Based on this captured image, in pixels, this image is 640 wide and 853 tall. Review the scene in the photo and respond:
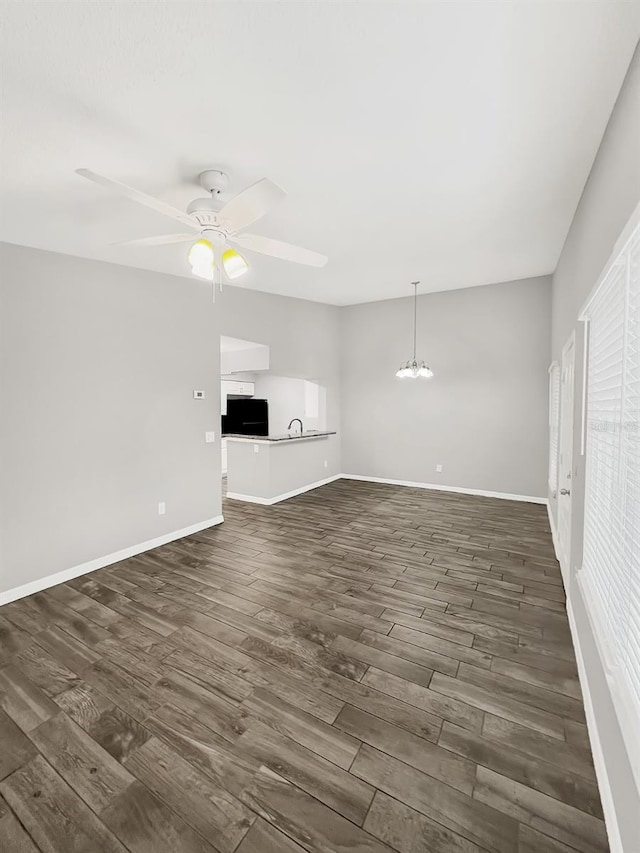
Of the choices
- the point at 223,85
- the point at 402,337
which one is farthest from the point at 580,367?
the point at 402,337

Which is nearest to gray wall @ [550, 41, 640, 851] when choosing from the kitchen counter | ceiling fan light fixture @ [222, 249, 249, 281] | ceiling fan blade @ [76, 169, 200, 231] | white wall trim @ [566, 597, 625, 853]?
white wall trim @ [566, 597, 625, 853]

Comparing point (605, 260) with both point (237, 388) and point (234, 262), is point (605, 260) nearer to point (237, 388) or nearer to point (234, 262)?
point (234, 262)

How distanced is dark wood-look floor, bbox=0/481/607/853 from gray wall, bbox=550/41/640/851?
28 cm

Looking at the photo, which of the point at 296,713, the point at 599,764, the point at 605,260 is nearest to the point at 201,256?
the point at 605,260

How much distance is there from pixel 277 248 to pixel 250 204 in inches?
19.9

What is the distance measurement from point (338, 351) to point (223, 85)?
556 centimetres

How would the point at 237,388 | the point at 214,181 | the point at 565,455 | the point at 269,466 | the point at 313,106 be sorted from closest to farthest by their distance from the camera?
the point at 313,106, the point at 214,181, the point at 565,455, the point at 269,466, the point at 237,388

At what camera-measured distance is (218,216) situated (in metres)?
2.05

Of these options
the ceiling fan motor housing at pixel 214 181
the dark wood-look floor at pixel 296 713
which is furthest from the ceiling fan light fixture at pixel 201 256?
the dark wood-look floor at pixel 296 713

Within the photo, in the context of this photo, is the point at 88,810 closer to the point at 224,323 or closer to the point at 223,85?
the point at 223,85

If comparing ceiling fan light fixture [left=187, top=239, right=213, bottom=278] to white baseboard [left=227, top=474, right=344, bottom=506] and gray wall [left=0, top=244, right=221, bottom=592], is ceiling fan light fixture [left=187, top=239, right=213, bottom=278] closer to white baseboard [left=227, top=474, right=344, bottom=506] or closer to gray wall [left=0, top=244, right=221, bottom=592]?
gray wall [left=0, top=244, right=221, bottom=592]

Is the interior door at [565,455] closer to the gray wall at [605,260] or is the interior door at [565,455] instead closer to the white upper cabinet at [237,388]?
the gray wall at [605,260]

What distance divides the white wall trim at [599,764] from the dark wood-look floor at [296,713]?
4 centimetres

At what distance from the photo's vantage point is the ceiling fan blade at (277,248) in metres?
2.28
